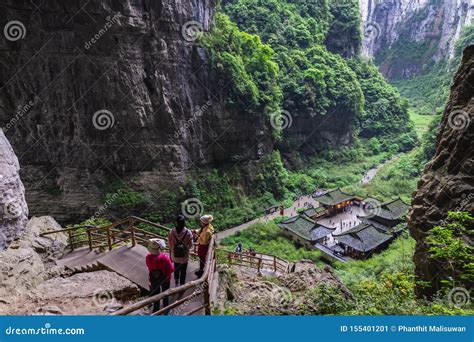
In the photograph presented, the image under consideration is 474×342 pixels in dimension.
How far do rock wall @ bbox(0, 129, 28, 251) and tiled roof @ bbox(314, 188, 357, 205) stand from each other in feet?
82.5

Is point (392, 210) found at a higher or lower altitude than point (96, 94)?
lower

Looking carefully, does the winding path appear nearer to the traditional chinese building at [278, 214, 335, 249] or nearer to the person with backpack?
the traditional chinese building at [278, 214, 335, 249]

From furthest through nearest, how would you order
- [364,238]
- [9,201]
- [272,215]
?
[272,215], [364,238], [9,201]

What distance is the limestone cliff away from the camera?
76.4 metres

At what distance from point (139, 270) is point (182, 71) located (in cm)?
1894

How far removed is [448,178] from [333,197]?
73.7 feet

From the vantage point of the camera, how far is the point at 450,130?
29.1 feet

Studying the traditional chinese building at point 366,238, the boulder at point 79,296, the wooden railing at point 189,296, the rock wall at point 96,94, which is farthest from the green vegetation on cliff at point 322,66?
the wooden railing at point 189,296

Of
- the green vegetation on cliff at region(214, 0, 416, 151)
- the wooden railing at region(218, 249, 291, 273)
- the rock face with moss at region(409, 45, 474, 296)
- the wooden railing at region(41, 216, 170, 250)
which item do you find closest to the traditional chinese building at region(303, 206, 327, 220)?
the green vegetation on cliff at region(214, 0, 416, 151)

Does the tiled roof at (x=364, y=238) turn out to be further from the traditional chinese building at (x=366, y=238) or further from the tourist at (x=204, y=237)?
the tourist at (x=204, y=237)

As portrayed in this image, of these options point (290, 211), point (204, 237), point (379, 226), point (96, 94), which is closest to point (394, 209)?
point (379, 226)

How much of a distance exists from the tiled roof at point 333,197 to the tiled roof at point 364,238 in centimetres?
602

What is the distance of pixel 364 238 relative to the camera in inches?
901

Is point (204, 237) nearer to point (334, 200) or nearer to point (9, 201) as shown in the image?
point (9, 201)
